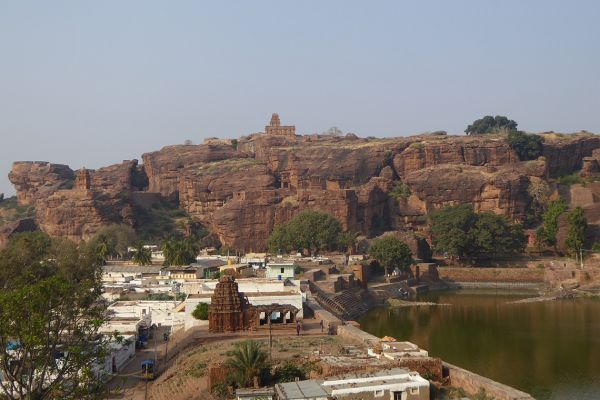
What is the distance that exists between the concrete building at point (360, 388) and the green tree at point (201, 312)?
1434 cm

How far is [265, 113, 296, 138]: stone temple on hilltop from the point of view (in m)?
112

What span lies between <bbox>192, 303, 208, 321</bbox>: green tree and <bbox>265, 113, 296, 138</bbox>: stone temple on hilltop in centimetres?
7867

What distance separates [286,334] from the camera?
95.5ft

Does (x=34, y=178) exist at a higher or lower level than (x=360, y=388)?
higher

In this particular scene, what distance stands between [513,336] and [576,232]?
2651 centimetres

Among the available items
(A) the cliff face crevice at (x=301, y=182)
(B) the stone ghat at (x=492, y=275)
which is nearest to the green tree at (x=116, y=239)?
(A) the cliff face crevice at (x=301, y=182)

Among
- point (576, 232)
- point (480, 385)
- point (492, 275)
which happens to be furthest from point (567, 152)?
point (480, 385)

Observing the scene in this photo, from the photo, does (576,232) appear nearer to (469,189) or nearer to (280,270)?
(469,189)

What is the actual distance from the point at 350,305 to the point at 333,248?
20474 millimetres

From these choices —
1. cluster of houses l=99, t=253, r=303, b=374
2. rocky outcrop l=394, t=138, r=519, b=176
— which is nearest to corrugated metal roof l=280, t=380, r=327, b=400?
cluster of houses l=99, t=253, r=303, b=374

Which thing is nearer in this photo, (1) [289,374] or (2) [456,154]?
(1) [289,374]

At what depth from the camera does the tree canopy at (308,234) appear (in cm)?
6412

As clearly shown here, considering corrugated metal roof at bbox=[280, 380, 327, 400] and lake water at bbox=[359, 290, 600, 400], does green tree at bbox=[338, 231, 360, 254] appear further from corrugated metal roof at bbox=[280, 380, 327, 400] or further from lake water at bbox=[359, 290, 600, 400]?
corrugated metal roof at bbox=[280, 380, 327, 400]

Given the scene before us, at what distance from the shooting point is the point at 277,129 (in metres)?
112
